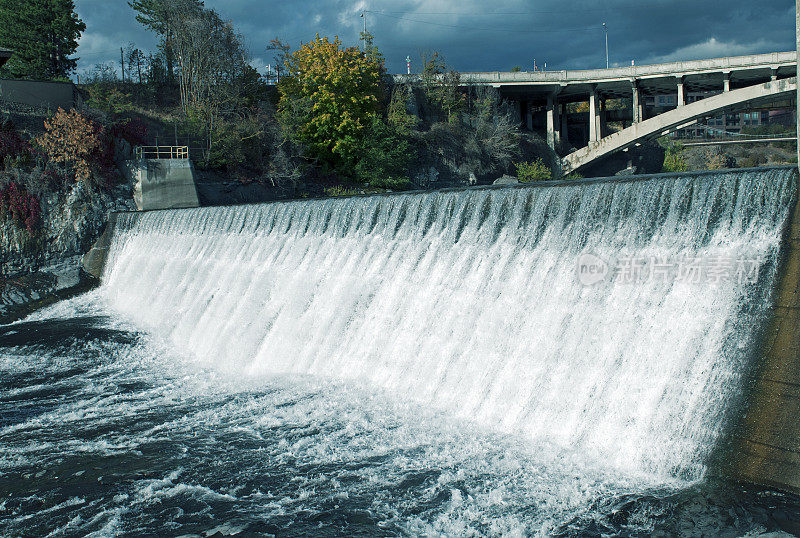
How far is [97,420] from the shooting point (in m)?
8.58

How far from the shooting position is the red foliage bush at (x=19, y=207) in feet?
70.4

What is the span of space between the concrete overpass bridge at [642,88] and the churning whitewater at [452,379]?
24073mm

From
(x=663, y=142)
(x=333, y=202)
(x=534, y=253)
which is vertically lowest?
(x=534, y=253)

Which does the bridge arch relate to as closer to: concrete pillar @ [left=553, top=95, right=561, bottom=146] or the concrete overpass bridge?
the concrete overpass bridge

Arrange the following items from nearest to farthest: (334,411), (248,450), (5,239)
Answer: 1. (248,450)
2. (334,411)
3. (5,239)

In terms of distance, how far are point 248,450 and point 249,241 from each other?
29.2 feet

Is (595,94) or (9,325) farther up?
(595,94)

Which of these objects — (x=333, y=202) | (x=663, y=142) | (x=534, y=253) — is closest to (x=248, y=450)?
(x=534, y=253)

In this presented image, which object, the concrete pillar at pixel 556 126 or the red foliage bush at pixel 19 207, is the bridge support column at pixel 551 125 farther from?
the red foliage bush at pixel 19 207

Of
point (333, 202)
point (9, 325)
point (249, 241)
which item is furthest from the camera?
point (9, 325)

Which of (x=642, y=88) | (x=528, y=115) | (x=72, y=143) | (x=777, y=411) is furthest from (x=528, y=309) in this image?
(x=528, y=115)

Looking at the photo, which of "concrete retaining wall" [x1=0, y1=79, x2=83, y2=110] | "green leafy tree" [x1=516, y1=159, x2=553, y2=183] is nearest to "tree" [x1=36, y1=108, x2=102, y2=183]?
"concrete retaining wall" [x1=0, y1=79, x2=83, y2=110]

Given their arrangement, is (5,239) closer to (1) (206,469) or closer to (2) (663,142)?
(1) (206,469)

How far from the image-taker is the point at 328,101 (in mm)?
32844
